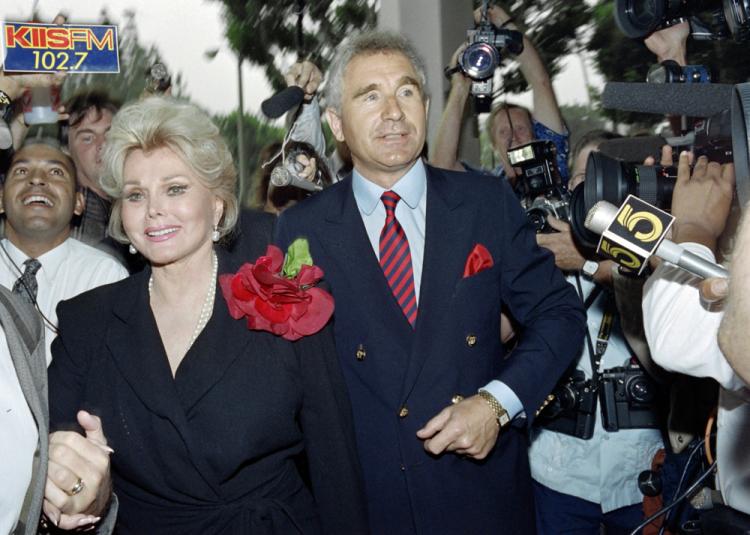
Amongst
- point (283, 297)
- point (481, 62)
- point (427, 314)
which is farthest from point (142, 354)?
point (481, 62)

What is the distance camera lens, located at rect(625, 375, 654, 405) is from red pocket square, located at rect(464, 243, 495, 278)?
0.83 m

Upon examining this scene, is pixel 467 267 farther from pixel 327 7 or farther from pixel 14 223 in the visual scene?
pixel 327 7

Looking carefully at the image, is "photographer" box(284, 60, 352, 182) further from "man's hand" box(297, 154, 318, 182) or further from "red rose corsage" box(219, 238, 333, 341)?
"red rose corsage" box(219, 238, 333, 341)

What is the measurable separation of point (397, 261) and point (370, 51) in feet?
1.94

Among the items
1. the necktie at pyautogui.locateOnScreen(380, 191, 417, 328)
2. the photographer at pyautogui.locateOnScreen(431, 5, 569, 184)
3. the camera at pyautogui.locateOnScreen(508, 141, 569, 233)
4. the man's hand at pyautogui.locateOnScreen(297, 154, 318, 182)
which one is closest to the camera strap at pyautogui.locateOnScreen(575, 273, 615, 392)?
the camera at pyautogui.locateOnScreen(508, 141, 569, 233)

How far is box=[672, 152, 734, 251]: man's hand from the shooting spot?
188 cm

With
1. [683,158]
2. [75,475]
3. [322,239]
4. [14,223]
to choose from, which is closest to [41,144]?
[14,223]

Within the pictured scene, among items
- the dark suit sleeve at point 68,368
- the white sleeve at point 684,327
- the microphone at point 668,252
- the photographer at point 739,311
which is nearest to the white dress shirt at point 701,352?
the white sleeve at point 684,327

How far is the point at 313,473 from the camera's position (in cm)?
212

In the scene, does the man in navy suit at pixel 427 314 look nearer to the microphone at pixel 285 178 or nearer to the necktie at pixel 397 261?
the necktie at pixel 397 261

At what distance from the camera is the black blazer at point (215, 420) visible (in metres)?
2.01

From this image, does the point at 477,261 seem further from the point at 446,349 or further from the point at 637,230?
the point at 637,230

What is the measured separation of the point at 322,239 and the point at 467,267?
388 mm

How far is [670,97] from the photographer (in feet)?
5.94
